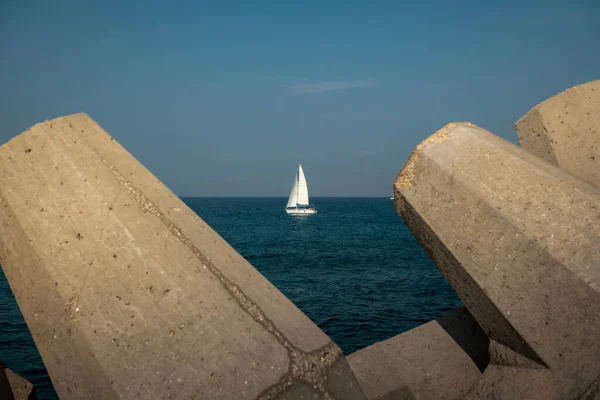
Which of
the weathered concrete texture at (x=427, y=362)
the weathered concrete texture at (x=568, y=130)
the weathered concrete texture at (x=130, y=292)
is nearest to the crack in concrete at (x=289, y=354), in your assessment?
the weathered concrete texture at (x=130, y=292)

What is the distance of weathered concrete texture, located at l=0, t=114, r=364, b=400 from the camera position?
6.89 ft

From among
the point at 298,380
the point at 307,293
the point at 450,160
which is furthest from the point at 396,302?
the point at 298,380

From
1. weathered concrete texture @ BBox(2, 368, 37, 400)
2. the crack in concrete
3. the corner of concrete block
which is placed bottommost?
weathered concrete texture @ BBox(2, 368, 37, 400)

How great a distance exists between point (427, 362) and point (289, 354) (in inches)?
87.3

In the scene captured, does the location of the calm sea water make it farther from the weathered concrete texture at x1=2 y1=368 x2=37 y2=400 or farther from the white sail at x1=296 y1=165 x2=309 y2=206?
the white sail at x1=296 y1=165 x2=309 y2=206

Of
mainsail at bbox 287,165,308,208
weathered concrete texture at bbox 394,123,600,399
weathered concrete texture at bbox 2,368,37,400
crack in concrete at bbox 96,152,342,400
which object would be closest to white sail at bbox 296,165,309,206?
mainsail at bbox 287,165,308,208

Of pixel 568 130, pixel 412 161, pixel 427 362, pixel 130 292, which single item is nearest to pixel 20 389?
pixel 130 292

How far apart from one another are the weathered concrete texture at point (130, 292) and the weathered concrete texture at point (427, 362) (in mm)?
1616

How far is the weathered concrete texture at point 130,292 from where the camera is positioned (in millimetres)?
2100

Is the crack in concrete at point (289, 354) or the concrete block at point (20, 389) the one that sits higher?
the crack in concrete at point (289, 354)

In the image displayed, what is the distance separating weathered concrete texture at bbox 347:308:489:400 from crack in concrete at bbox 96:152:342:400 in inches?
61.7

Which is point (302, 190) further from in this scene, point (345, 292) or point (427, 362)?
point (427, 362)

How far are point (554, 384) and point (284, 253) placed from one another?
2775 cm

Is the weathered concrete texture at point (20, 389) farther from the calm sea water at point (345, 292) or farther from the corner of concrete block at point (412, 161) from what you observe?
the calm sea water at point (345, 292)
